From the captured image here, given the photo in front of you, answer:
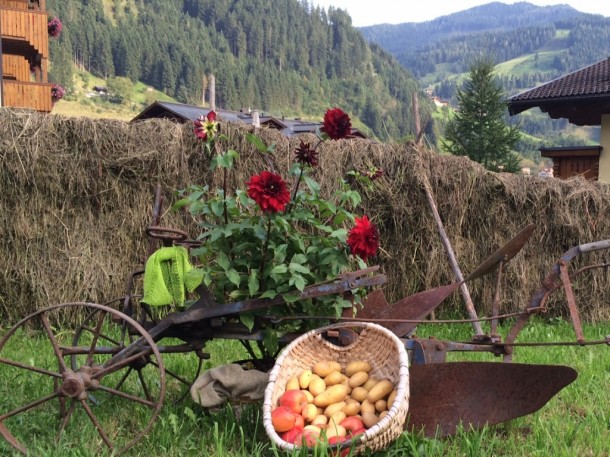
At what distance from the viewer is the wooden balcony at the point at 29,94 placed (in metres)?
20.8

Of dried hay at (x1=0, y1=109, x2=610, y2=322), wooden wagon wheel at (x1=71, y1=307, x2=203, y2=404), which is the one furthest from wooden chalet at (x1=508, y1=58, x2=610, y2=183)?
wooden wagon wheel at (x1=71, y1=307, x2=203, y2=404)

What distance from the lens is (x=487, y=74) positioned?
37062 millimetres

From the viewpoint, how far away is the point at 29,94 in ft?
68.7

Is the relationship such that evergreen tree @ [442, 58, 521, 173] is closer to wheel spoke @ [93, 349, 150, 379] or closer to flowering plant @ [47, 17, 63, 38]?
flowering plant @ [47, 17, 63, 38]

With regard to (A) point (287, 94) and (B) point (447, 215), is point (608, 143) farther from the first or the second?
(A) point (287, 94)

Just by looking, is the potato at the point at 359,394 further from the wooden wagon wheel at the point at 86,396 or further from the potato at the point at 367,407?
the wooden wagon wheel at the point at 86,396

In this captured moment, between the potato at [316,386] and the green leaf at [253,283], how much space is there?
1.71 ft

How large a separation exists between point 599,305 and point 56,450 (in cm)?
657

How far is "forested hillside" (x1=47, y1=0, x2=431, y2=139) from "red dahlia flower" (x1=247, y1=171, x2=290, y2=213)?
8429 cm

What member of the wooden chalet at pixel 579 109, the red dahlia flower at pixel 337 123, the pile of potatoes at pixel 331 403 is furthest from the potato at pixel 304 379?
the wooden chalet at pixel 579 109

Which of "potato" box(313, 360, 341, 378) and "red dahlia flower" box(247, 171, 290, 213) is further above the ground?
"red dahlia flower" box(247, 171, 290, 213)

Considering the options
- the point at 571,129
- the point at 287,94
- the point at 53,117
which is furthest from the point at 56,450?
the point at 571,129

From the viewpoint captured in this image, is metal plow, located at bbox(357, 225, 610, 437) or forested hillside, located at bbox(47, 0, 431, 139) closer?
metal plow, located at bbox(357, 225, 610, 437)

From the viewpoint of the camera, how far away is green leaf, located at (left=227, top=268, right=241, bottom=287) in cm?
318
